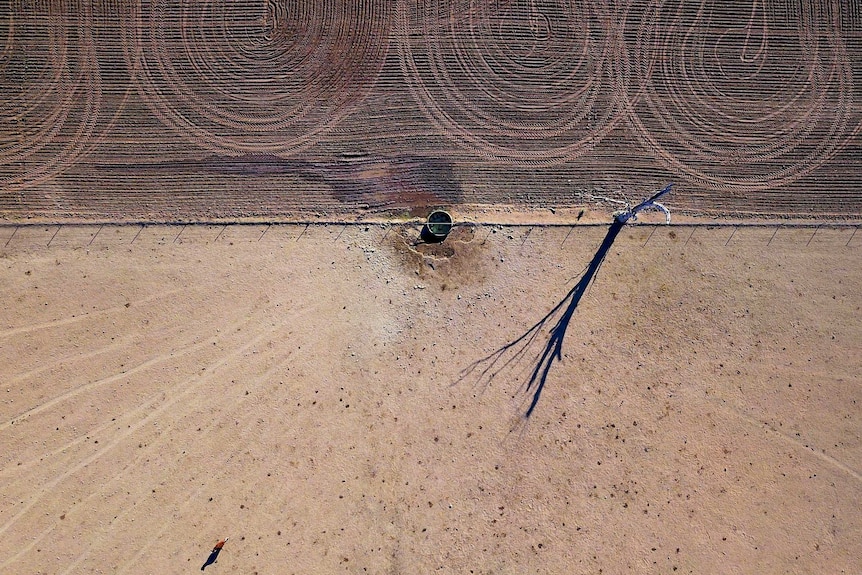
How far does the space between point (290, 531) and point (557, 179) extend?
434 inches

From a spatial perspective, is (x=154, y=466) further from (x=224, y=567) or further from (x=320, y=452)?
(x=320, y=452)

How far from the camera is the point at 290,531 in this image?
12.1 meters

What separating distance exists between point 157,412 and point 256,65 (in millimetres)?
9136

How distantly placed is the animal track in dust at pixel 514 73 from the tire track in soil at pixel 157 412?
6.62 m

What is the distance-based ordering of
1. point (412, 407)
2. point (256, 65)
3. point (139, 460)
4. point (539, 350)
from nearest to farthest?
point (139, 460) → point (412, 407) → point (539, 350) → point (256, 65)

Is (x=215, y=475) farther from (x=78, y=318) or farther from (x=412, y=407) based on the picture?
(x=78, y=318)

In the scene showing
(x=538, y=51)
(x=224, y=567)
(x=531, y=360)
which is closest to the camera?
(x=224, y=567)

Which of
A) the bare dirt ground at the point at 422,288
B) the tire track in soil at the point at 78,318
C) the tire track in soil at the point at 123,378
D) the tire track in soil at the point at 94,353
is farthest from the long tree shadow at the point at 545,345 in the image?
the tire track in soil at the point at 78,318

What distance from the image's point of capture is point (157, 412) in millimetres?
12328

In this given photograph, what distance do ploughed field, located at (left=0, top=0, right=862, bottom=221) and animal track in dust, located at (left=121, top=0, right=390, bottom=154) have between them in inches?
2.0

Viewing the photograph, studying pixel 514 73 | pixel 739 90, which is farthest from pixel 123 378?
pixel 739 90

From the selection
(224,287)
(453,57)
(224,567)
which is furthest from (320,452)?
(453,57)

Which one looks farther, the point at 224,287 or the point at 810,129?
the point at 810,129

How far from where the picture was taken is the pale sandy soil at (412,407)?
1212 centimetres
